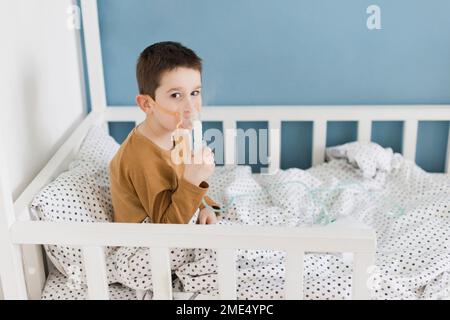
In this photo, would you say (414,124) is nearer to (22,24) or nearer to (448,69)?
(448,69)

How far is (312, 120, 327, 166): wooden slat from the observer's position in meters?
1.72

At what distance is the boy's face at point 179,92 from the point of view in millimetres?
1133

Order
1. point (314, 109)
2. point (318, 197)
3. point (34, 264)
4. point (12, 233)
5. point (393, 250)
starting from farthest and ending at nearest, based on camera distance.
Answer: point (314, 109), point (318, 197), point (393, 250), point (34, 264), point (12, 233)

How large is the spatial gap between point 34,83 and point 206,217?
49 cm

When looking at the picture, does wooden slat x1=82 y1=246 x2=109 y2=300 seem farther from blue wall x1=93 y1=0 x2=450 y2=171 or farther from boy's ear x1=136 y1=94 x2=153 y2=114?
blue wall x1=93 y1=0 x2=450 y2=171

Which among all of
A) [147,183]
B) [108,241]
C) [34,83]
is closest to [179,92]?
[147,183]

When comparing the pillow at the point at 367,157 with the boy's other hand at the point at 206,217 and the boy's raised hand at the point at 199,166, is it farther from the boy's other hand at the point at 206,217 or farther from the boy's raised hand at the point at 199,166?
the boy's raised hand at the point at 199,166

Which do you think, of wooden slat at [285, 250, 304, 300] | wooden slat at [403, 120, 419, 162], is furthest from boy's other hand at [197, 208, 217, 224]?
wooden slat at [403, 120, 419, 162]

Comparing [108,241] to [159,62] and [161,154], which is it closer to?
[161,154]

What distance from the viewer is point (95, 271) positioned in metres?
1.13

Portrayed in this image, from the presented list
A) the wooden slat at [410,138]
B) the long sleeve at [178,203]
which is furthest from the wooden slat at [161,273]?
the wooden slat at [410,138]

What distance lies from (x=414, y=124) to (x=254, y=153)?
1.87 feet

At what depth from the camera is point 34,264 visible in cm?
125

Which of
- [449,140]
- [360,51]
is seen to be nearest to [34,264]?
[360,51]
